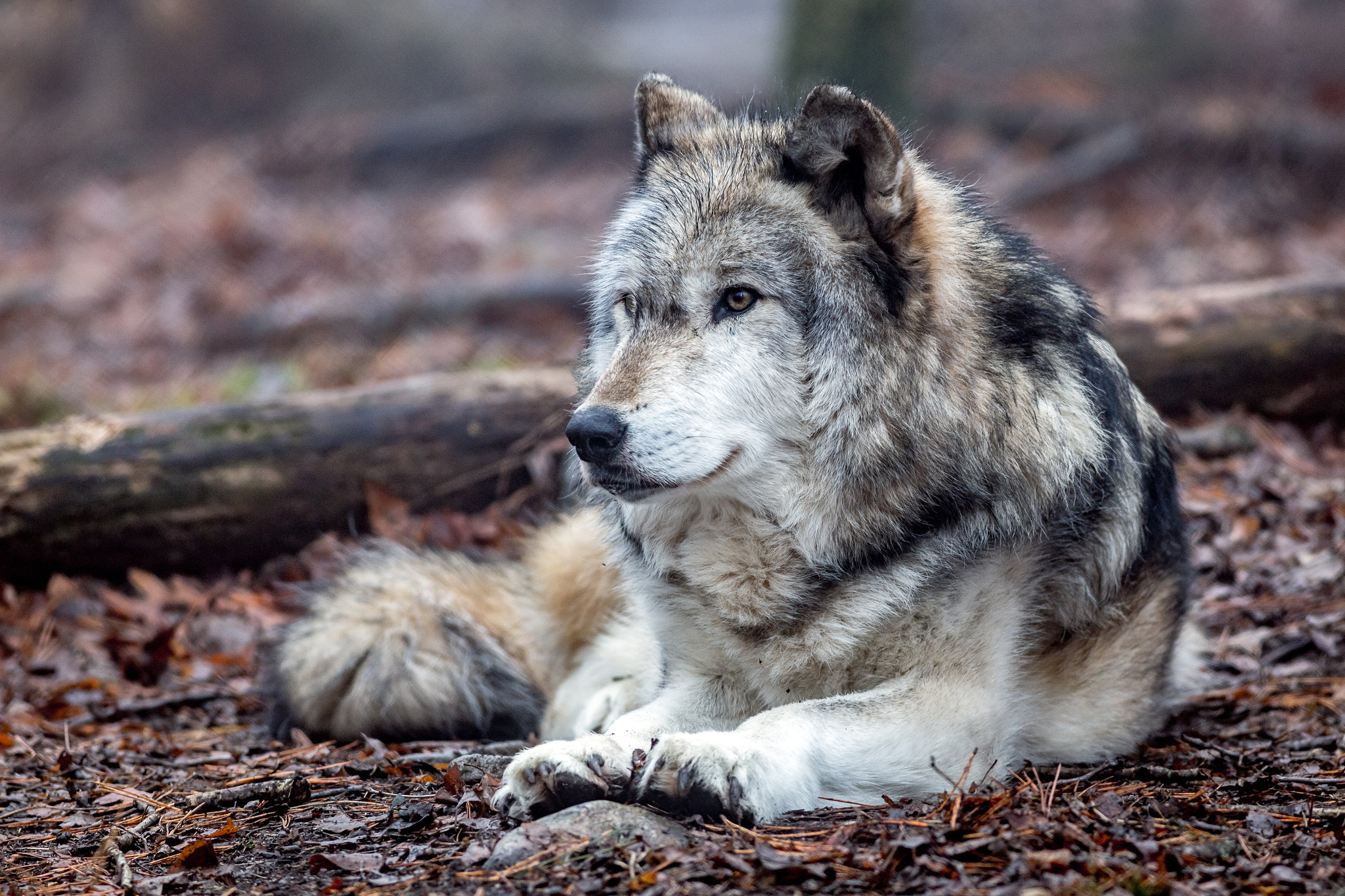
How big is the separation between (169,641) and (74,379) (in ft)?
15.7

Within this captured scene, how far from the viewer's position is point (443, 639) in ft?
14.2

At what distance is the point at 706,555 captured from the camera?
→ 3584 millimetres

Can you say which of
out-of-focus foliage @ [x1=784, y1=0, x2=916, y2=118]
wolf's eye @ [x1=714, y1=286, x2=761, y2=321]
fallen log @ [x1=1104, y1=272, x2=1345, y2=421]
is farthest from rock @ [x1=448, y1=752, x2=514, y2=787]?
out-of-focus foliage @ [x1=784, y1=0, x2=916, y2=118]

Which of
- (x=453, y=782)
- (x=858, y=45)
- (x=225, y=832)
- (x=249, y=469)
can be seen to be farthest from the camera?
(x=858, y=45)

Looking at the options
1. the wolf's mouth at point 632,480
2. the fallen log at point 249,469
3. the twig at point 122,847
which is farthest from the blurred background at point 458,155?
the twig at point 122,847

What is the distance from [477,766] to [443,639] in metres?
0.78

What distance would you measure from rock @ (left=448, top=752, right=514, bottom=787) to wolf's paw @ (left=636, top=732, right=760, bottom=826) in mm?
822

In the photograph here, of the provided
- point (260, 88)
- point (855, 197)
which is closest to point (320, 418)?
point (855, 197)

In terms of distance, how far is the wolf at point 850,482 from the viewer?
10.6 feet

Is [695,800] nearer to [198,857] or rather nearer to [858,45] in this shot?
[198,857]

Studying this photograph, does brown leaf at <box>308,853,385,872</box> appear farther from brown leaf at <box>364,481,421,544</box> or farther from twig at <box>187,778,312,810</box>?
brown leaf at <box>364,481,421,544</box>

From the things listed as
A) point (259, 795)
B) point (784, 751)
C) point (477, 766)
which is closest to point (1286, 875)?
point (784, 751)

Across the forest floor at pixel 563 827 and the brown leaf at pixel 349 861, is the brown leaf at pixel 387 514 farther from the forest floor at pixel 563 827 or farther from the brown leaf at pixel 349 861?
the brown leaf at pixel 349 861

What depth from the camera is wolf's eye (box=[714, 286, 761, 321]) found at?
3.43 m
